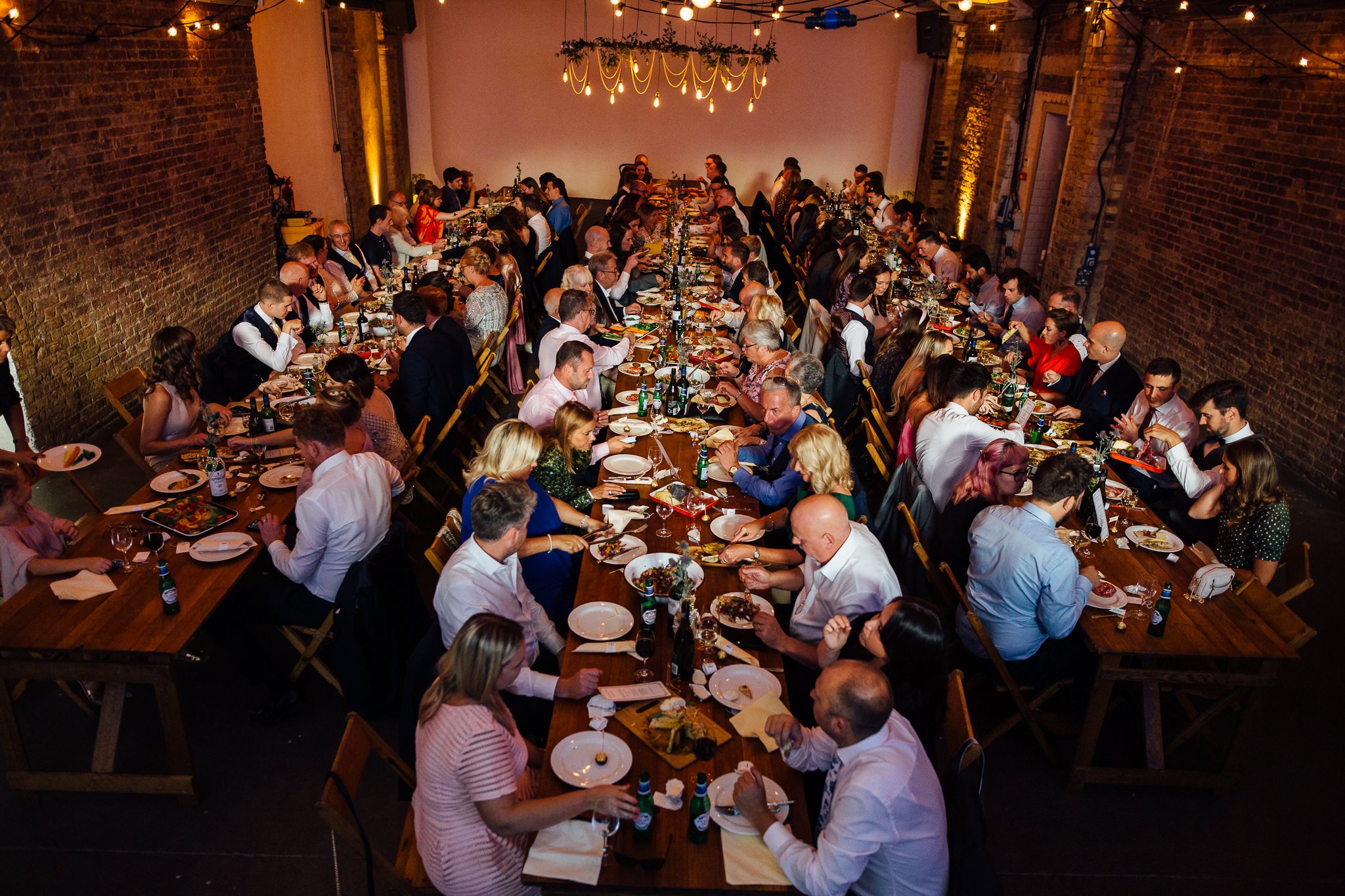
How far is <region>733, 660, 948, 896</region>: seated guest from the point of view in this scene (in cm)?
249

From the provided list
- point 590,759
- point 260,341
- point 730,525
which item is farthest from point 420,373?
point 590,759

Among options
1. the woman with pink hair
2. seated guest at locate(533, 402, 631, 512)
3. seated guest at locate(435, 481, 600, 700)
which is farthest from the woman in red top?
seated guest at locate(435, 481, 600, 700)

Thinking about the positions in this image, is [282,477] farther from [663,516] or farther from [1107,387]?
[1107,387]

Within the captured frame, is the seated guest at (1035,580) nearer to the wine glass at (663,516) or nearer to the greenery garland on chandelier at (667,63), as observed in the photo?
the wine glass at (663,516)

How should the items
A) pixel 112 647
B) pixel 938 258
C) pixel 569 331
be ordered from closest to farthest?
pixel 112 647 → pixel 569 331 → pixel 938 258

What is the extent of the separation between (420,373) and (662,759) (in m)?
3.76

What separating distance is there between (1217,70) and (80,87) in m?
9.96

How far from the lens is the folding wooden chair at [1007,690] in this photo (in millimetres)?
3803

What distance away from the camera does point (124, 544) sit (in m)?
3.95

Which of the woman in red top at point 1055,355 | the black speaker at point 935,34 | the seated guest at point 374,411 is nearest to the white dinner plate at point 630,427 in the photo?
the seated guest at point 374,411

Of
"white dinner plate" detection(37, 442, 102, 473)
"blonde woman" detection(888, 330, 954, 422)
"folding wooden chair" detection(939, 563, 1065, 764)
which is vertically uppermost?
"blonde woman" detection(888, 330, 954, 422)

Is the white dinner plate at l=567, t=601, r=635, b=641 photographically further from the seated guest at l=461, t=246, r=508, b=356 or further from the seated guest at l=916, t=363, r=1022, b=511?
the seated guest at l=461, t=246, r=508, b=356

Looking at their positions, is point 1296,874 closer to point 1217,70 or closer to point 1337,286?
point 1337,286

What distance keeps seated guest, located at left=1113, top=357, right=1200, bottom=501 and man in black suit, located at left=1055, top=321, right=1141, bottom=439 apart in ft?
1.32
